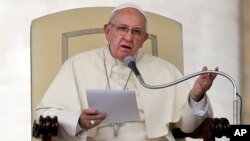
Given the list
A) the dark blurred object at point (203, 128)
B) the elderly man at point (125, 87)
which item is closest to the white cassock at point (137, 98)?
the elderly man at point (125, 87)

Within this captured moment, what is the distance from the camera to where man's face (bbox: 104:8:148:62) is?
2418 mm

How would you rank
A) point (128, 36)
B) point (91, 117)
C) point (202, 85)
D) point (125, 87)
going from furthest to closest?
point (125, 87) → point (128, 36) → point (202, 85) → point (91, 117)

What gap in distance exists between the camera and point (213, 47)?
12.8 ft

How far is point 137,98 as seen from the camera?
249 centimetres

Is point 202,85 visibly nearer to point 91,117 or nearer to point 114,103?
point 114,103

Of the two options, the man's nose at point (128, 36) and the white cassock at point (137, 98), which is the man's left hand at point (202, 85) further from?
the man's nose at point (128, 36)

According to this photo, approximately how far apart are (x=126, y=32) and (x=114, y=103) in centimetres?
49

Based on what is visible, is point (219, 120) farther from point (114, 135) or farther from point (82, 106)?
point (82, 106)

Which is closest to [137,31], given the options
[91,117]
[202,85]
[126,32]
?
[126,32]

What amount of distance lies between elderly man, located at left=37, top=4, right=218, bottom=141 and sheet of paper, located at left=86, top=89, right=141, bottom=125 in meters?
0.14

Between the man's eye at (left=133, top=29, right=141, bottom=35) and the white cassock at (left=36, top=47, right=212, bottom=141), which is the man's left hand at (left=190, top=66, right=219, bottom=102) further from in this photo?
the man's eye at (left=133, top=29, right=141, bottom=35)

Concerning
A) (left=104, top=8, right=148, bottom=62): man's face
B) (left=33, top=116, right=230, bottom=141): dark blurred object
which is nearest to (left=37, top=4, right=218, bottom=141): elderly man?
(left=104, top=8, right=148, bottom=62): man's face

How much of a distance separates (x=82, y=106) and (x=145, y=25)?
54 cm
